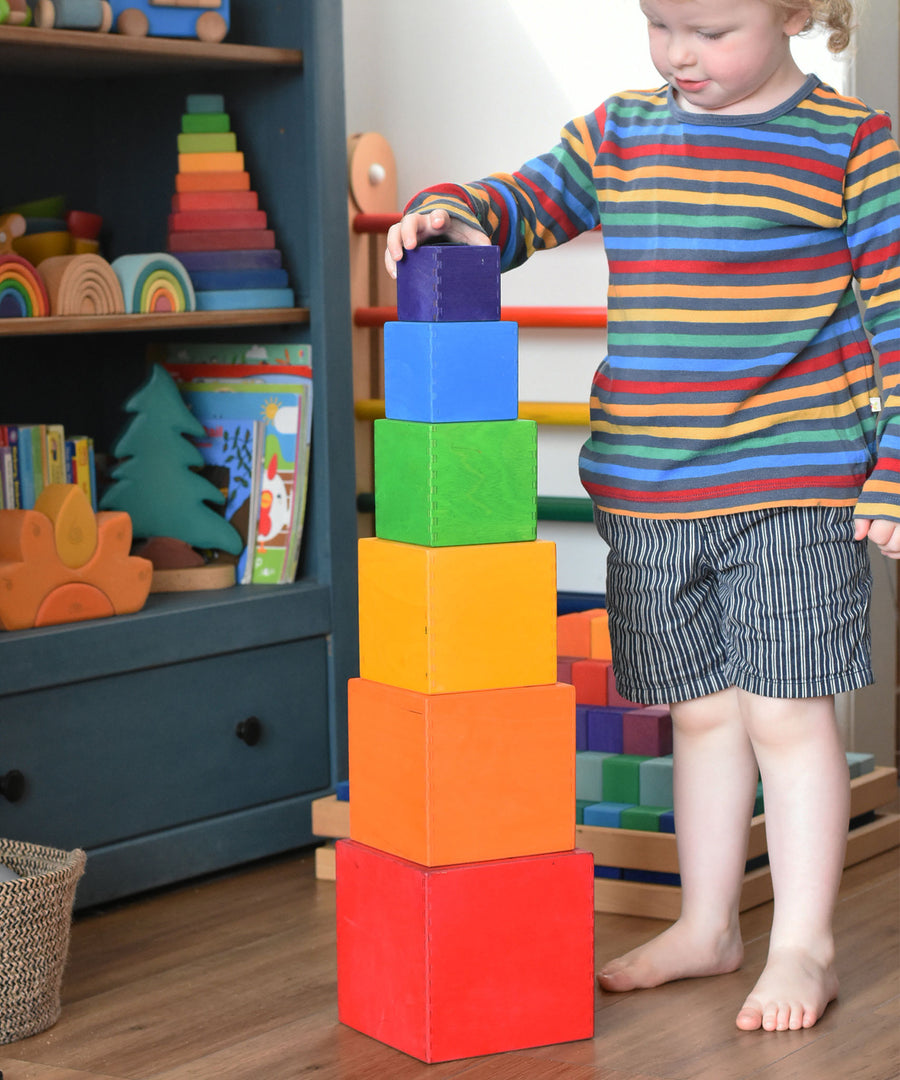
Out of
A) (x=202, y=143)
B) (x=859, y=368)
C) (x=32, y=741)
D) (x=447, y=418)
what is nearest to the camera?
(x=447, y=418)

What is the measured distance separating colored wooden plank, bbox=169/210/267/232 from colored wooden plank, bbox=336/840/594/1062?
3.05 ft

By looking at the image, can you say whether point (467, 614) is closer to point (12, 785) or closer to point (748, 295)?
point (748, 295)

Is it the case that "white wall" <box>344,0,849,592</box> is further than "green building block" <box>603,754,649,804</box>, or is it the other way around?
"white wall" <box>344,0,849,592</box>

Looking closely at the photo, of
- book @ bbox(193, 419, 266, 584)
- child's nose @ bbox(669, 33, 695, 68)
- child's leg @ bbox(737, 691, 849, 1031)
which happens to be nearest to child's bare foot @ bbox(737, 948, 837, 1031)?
child's leg @ bbox(737, 691, 849, 1031)

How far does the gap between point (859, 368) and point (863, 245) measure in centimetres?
11

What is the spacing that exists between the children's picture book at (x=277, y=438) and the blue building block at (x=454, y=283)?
71 cm

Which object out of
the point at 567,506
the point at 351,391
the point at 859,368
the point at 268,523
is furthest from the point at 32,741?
the point at 859,368

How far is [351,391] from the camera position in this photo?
204cm

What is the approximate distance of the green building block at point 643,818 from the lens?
1.76m

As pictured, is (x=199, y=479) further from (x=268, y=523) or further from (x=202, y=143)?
(x=202, y=143)

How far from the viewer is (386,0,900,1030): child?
1387 mm

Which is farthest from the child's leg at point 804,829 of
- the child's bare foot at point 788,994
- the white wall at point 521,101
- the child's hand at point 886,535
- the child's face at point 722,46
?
the white wall at point 521,101

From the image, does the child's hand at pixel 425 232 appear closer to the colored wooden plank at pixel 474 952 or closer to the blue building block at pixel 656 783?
the colored wooden plank at pixel 474 952

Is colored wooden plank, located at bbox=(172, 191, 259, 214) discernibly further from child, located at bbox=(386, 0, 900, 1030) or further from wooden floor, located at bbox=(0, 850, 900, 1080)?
wooden floor, located at bbox=(0, 850, 900, 1080)
